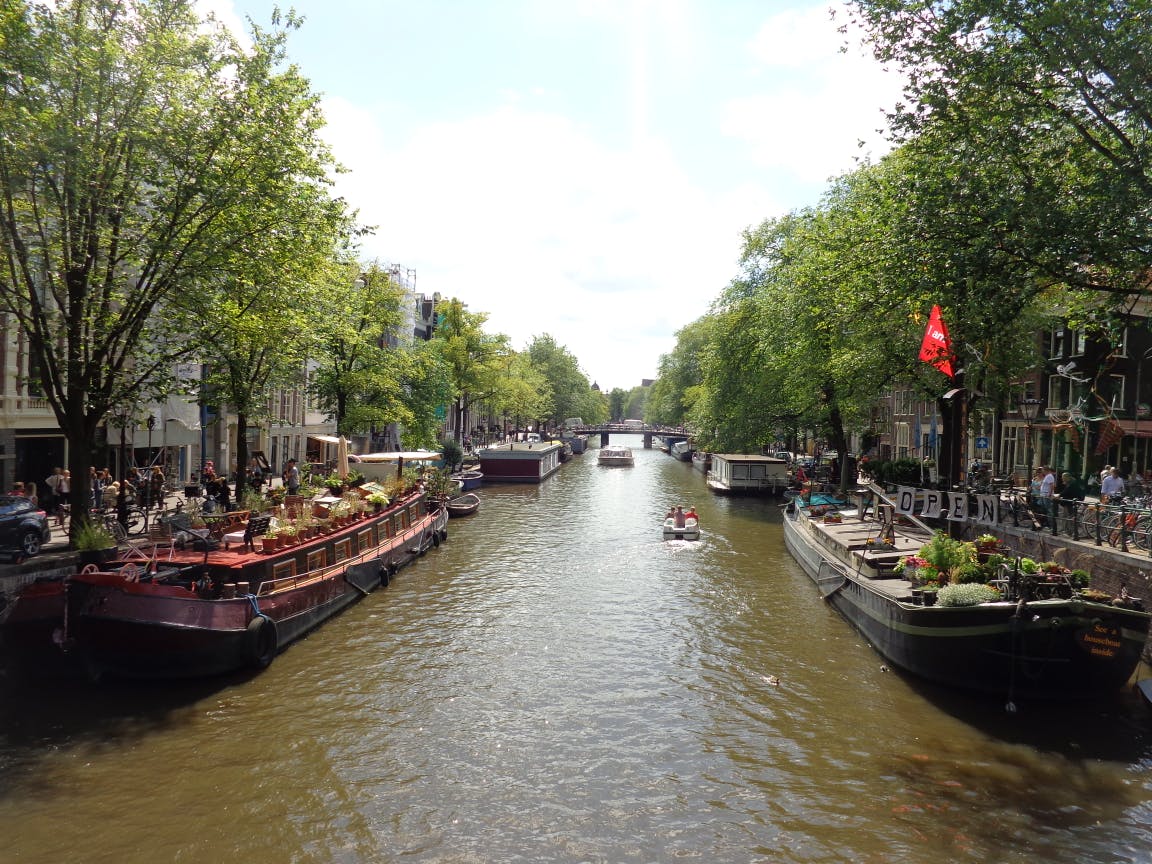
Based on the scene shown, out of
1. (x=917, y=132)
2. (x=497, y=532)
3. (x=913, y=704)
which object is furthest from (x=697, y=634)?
(x=497, y=532)

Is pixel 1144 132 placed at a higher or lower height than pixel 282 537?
higher

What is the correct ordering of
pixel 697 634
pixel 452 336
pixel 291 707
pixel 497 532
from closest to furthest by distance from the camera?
1. pixel 291 707
2. pixel 697 634
3. pixel 497 532
4. pixel 452 336

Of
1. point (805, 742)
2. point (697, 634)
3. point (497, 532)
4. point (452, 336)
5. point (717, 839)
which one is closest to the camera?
point (717, 839)

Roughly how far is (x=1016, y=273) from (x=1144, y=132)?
3.40 metres

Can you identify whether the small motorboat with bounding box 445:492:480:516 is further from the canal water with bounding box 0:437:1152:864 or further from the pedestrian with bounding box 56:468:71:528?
the canal water with bounding box 0:437:1152:864

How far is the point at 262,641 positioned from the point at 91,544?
13.9ft

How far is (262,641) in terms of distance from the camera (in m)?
15.5

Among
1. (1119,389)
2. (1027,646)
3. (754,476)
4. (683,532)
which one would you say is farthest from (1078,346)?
(1027,646)

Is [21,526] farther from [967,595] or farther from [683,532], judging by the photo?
[683,532]

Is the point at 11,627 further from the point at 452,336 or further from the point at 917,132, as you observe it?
the point at 452,336

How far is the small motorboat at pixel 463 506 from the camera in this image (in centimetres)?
3978

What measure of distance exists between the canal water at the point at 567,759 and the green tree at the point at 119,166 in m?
6.99

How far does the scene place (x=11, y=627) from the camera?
46.5 feet

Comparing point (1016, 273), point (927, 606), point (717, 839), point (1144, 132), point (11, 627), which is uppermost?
point (1144, 132)
